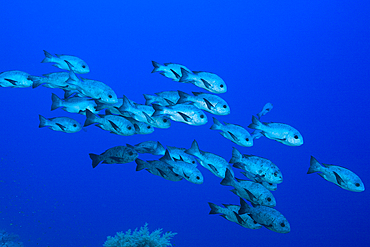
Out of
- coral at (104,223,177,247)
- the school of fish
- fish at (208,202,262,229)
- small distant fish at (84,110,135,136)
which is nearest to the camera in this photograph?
the school of fish

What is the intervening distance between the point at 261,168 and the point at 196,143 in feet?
3.66

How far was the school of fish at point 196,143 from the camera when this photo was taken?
12.6 ft

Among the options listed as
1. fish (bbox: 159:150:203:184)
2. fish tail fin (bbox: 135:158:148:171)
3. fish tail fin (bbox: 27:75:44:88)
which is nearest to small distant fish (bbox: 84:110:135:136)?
fish tail fin (bbox: 135:158:148:171)

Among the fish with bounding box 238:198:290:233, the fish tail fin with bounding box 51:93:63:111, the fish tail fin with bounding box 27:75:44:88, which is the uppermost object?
the fish tail fin with bounding box 27:75:44:88

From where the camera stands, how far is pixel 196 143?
4.36 m

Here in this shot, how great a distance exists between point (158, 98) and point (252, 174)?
2.13 meters

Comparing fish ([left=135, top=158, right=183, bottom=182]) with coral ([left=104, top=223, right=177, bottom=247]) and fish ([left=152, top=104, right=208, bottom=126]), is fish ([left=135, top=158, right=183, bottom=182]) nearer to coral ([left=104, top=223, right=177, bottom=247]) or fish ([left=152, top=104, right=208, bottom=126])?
fish ([left=152, top=104, right=208, bottom=126])

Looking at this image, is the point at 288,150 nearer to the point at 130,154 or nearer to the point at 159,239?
the point at 159,239

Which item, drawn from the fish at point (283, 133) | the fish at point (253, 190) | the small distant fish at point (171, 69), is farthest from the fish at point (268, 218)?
the small distant fish at point (171, 69)

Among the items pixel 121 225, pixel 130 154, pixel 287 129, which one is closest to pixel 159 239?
pixel 130 154

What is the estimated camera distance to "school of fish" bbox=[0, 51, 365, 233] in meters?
3.83

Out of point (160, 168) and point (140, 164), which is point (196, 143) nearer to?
point (160, 168)

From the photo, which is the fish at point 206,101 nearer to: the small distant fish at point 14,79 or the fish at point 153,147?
the fish at point 153,147

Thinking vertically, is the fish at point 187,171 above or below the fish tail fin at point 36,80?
below
